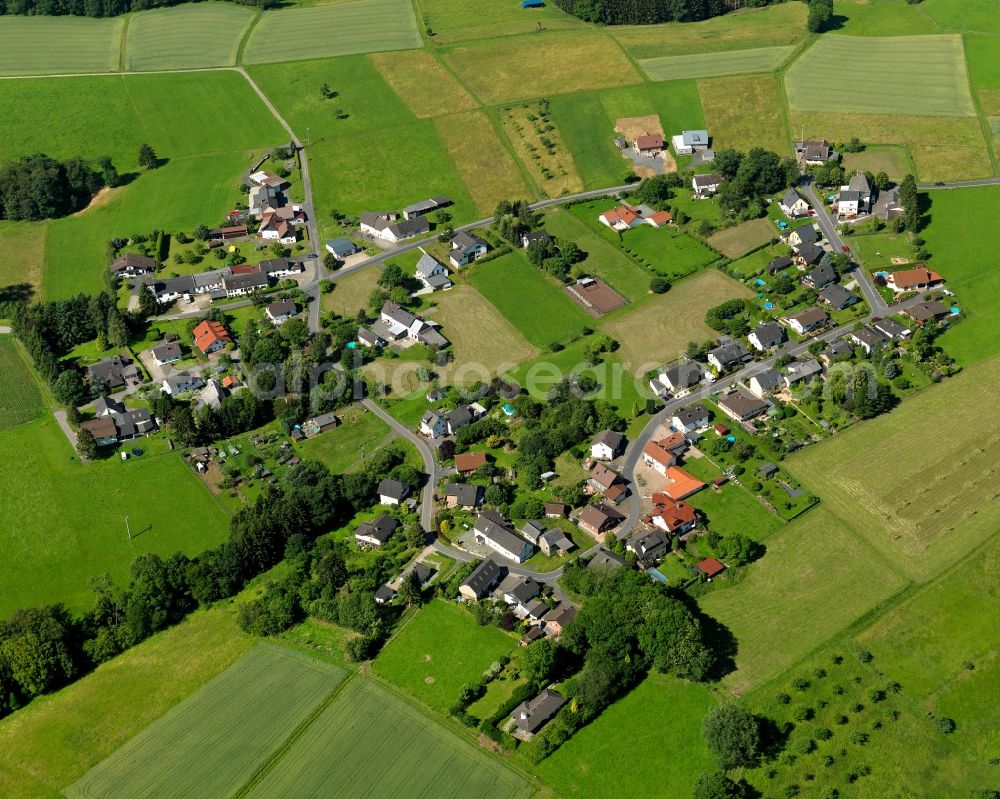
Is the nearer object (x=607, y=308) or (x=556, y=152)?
(x=607, y=308)

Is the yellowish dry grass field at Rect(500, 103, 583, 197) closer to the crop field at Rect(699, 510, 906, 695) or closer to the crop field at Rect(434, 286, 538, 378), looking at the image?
the crop field at Rect(434, 286, 538, 378)

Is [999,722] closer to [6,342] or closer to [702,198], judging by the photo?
[702,198]

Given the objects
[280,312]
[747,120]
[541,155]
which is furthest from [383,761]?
[747,120]

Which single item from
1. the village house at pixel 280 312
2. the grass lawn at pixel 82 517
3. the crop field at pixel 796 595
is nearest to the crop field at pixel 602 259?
the village house at pixel 280 312

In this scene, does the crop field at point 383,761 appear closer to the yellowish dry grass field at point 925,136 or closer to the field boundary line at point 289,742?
the field boundary line at point 289,742

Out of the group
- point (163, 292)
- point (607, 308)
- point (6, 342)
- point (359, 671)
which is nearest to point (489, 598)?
point (359, 671)

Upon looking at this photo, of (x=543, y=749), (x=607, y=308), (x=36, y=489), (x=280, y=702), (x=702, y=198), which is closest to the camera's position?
(x=543, y=749)

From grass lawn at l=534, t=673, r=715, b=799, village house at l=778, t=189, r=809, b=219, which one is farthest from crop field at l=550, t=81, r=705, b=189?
grass lawn at l=534, t=673, r=715, b=799
